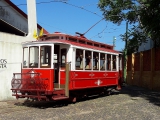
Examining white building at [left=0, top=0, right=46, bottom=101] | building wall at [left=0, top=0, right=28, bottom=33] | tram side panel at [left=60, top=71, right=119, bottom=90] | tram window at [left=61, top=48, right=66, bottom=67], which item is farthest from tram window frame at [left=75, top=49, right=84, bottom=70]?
building wall at [left=0, top=0, right=28, bottom=33]

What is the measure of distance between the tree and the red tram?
2978mm

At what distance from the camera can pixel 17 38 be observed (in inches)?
550

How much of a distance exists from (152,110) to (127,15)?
10.6 metres

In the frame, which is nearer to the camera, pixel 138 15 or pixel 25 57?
pixel 25 57

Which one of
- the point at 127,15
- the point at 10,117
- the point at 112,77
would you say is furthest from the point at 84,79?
the point at 127,15

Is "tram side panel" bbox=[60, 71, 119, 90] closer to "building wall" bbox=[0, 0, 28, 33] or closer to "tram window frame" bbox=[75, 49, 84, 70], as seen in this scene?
"tram window frame" bbox=[75, 49, 84, 70]

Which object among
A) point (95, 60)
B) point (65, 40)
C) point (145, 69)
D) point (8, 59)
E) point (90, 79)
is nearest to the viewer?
point (65, 40)

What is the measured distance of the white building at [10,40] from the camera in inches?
523

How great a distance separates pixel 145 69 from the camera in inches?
934

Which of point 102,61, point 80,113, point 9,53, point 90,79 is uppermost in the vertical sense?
point 9,53

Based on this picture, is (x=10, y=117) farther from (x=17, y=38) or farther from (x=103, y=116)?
(x=17, y=38)

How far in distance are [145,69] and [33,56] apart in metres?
14.1

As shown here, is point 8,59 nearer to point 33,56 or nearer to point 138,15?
point 33,56

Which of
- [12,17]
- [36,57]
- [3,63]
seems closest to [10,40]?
[3,63]
